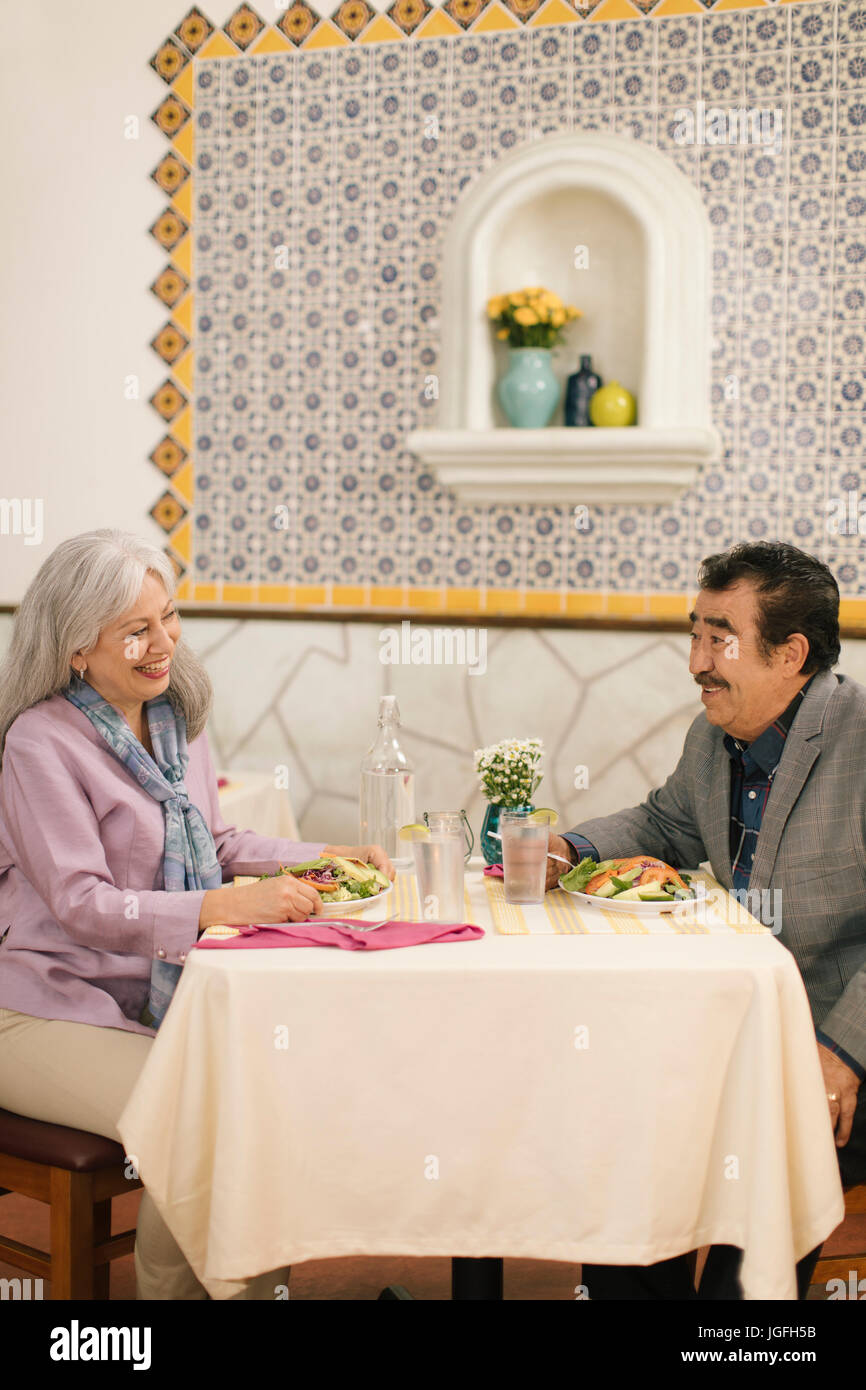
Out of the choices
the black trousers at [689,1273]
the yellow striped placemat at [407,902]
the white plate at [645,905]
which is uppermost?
the white plate at [645,905]

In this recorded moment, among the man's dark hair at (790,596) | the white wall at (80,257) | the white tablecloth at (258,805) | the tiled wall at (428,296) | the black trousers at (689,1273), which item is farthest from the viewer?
the white wall at (80,257)

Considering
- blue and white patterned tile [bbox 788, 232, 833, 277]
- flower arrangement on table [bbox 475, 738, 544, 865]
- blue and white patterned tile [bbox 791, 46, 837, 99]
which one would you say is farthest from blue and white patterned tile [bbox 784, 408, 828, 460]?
flower arrangement on table [bbox 475, 738, 544, 865]

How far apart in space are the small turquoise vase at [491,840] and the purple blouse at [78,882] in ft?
1.67

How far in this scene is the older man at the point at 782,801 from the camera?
1773 mm

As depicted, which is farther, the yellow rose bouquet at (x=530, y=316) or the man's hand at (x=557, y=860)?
the yellow rose bouquet at (x=530, y=316)

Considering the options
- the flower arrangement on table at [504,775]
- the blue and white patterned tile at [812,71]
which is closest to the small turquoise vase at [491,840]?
the flower arrangement on table at [504,775]

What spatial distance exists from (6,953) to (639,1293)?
1089mm

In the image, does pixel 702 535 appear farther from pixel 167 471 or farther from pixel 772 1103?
pixel 772 1103

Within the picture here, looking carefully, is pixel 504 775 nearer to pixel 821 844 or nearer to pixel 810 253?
pixel 821 844

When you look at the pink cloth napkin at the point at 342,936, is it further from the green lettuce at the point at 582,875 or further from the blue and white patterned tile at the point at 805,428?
the blue and white patterned tile at the point at 805,428

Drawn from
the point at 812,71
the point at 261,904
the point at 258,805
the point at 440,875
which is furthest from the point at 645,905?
the point at 812,71

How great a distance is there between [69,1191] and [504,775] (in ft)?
3.07

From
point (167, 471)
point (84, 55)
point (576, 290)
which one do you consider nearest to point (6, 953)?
point (167, 471)

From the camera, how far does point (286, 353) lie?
373 centimetres
